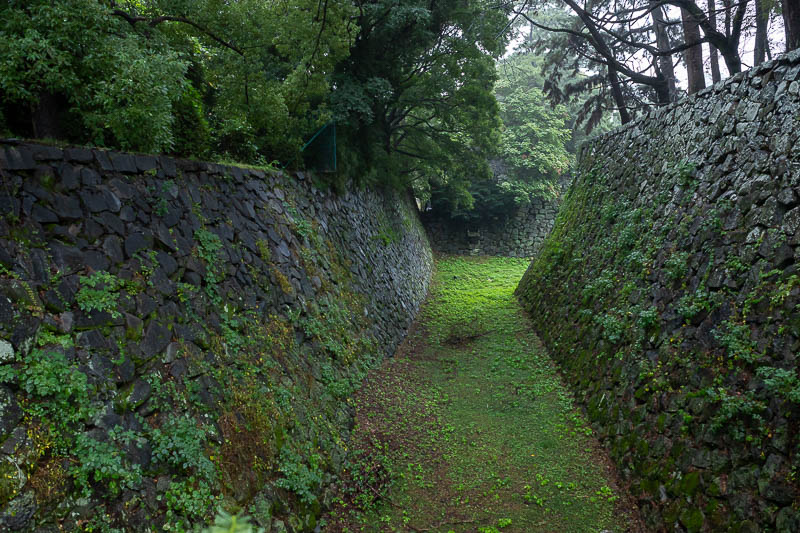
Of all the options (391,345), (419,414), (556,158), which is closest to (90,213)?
(419,414)

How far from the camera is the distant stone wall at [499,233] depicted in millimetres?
24109

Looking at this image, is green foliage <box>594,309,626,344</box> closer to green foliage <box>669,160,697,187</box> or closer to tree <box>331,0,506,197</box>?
green foliage <box>669,160,697,187</box>

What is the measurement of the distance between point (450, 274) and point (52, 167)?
1682 centimetres

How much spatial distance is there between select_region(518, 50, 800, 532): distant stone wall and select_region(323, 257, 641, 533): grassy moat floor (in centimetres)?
47

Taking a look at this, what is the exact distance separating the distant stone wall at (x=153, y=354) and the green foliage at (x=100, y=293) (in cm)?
1

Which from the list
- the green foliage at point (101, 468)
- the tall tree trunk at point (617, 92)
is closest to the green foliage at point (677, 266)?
the green foliage at point (101, 468)

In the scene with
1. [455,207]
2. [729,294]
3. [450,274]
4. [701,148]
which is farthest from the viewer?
[455,207]

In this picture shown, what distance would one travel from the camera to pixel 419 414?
7.76m

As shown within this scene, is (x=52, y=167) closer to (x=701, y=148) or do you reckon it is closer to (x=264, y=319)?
(x=264, y=319)

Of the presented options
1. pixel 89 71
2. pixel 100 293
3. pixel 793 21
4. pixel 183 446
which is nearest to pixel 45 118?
pixel 89 71

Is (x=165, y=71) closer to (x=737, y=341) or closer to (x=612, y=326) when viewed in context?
(x=737, y=341)

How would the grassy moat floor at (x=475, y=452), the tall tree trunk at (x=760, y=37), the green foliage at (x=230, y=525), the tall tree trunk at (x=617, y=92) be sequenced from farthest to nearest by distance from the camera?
the tall tree trunk at (x=617, y=92) → the tall tree trunk at (x=760, y=37) → the grassy moat floor at (x=475, y=452) → the green foliage at (x=230, y=525)

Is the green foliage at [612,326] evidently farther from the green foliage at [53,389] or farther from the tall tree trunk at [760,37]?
the green foliage at [53,389]

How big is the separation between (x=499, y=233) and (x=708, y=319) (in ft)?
64.4
